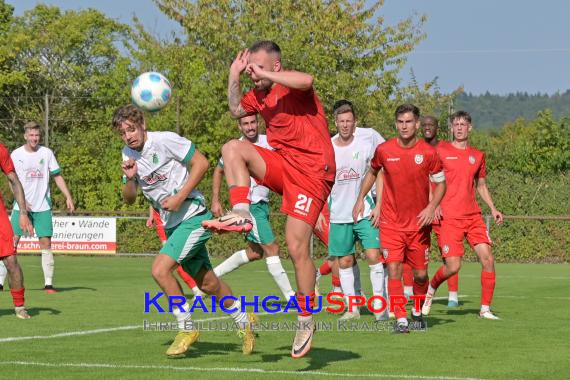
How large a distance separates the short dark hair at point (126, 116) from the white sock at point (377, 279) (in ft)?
13.2

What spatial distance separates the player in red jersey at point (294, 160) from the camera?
788 centimetres

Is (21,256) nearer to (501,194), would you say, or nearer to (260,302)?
(501,194)

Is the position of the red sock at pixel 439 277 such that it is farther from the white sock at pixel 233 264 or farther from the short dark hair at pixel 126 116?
the short dark hair at pixel 126 116

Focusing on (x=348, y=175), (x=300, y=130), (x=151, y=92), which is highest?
(x=151, y=92)

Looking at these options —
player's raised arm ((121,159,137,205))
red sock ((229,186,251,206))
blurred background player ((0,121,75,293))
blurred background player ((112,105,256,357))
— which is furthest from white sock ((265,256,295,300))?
blurred background player ((0,121,75,293))

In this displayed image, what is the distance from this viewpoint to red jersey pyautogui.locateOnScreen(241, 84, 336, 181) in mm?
8047

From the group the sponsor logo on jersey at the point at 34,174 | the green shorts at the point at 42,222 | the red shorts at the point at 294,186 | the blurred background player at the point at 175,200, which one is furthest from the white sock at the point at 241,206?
the sponsor logo on jersey at the point at 34,174

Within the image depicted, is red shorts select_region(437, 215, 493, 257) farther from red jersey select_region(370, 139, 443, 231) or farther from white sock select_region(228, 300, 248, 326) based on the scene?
white sock select_region(228, 300, 248, 326)

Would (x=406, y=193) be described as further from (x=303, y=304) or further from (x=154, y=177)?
(x=303, y=304)

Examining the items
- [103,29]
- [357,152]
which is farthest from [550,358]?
[103,29]

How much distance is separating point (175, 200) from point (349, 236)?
3.93 metres

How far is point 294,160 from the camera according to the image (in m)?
8.05

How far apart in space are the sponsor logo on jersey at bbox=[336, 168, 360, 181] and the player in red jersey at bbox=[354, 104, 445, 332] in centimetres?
138

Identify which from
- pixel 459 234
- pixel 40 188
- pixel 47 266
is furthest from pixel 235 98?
pixel 47 266
